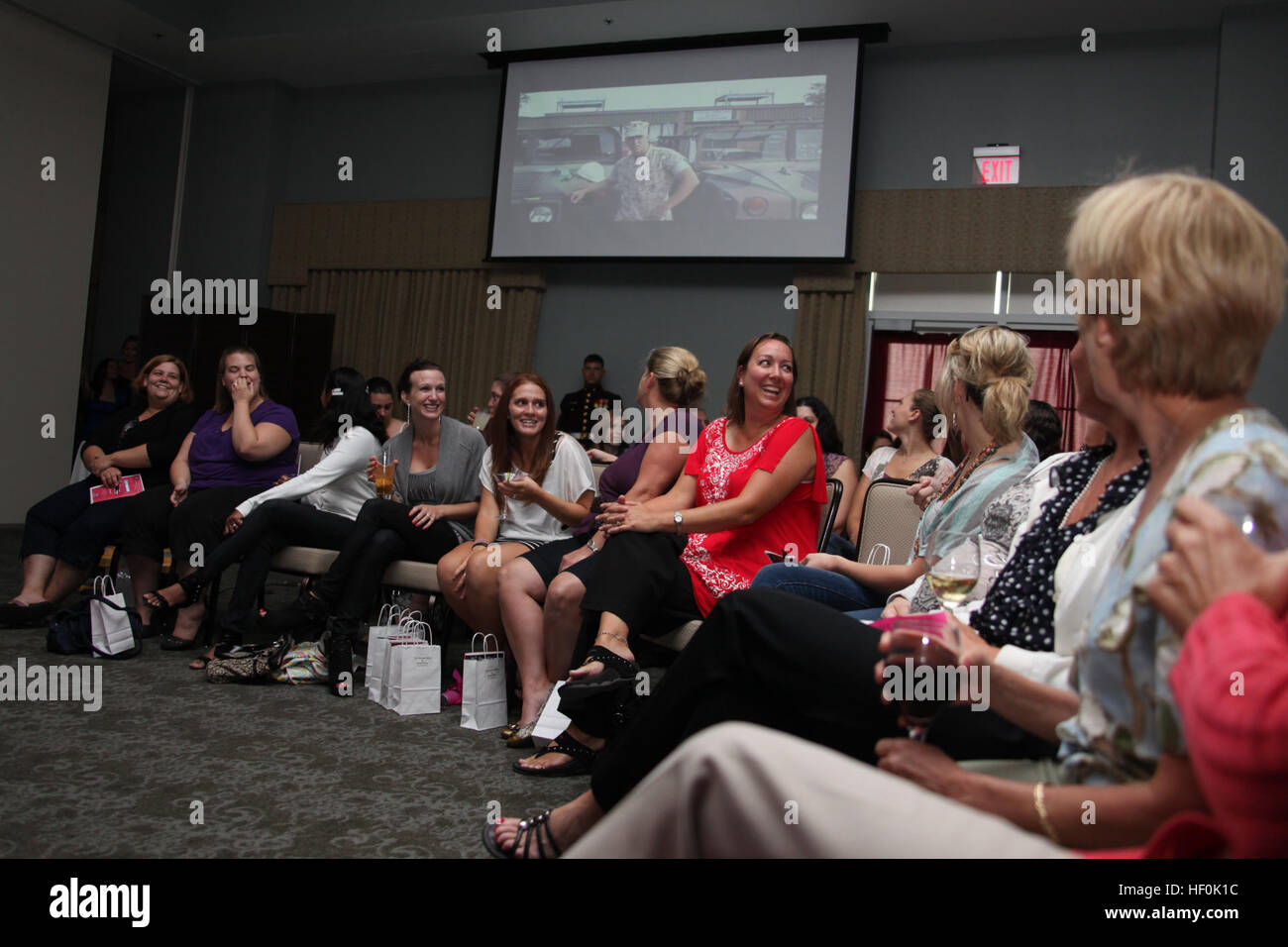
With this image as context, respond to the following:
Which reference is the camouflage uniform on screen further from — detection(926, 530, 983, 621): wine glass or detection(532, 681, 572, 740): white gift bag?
detection(926, 530, 983, 621): wine glass

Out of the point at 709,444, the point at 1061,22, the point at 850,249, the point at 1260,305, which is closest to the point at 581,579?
the point at 709,444

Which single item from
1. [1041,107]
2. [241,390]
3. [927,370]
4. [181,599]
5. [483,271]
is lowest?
[181,599]

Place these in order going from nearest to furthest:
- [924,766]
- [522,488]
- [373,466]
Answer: [924,766], [522,488], [373,466]

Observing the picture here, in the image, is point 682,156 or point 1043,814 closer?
point 1043,814

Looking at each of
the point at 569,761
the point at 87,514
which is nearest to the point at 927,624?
the point at 569,761

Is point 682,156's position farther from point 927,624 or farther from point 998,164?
point 927,624

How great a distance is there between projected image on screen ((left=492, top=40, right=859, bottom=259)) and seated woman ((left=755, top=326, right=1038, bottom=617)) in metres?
4.91

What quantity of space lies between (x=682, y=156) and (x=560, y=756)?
5849 millimetres

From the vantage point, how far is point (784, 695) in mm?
1359

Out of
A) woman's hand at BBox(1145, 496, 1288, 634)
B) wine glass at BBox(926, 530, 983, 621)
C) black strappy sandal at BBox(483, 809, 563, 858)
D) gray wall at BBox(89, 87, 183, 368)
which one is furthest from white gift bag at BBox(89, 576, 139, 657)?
gray wall at BBox(89, 87, 183, 368)

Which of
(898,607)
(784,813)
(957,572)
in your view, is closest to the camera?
(784,813)

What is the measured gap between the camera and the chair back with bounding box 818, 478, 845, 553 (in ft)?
9.96

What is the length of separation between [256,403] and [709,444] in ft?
7.53

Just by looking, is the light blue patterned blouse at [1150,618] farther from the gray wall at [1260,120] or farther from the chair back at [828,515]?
the gray wall at [1260,120]
